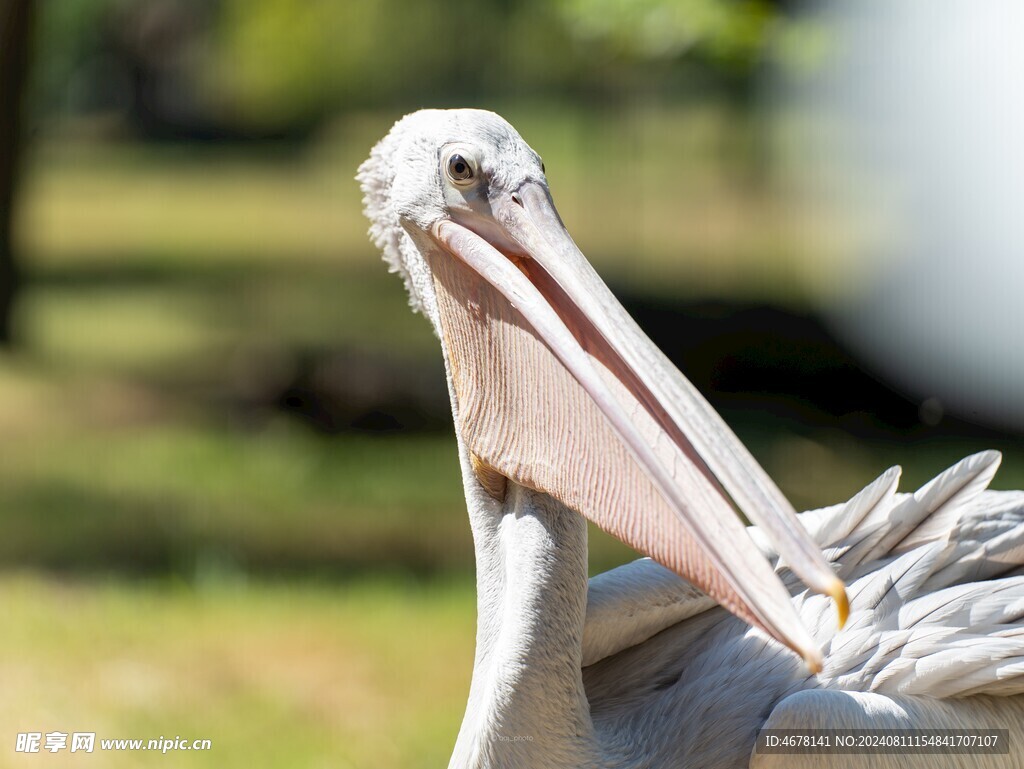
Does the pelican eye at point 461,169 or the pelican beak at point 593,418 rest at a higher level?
the pelican eye at point 461,169

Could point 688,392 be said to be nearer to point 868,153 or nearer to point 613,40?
point 613,40

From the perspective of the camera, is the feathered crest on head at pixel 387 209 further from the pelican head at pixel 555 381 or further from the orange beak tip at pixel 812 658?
the orange beak tip at pixel 812 658

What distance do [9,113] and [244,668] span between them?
4.26 metres

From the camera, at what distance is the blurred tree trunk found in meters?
7.01

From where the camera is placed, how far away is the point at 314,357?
7066 mm

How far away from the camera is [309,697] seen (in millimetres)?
3906

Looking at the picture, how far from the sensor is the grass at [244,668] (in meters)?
3.57

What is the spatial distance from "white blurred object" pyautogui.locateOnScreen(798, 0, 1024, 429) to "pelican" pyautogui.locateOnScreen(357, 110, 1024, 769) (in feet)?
14.3

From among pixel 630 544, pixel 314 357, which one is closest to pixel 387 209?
pixel 630 544

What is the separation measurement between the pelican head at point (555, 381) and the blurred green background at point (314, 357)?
63.2 inches

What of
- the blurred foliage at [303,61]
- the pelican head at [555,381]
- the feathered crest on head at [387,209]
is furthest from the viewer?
the blurred foliage at [303,61]

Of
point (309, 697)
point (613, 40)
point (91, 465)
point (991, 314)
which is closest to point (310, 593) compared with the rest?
point (309, 697)

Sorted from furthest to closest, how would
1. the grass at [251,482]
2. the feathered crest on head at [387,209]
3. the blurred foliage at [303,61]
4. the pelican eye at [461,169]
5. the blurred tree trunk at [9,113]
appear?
the blurred foliage at [303,61], the blurred tree trunk at [9,113], the grass at [251,482], the feathered crest on head at [387,209], the pelican eye at [461,169]

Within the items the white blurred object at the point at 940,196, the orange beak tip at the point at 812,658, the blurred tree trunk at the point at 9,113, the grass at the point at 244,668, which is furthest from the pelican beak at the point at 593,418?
the blurred tree trunk at the point at 9,113
